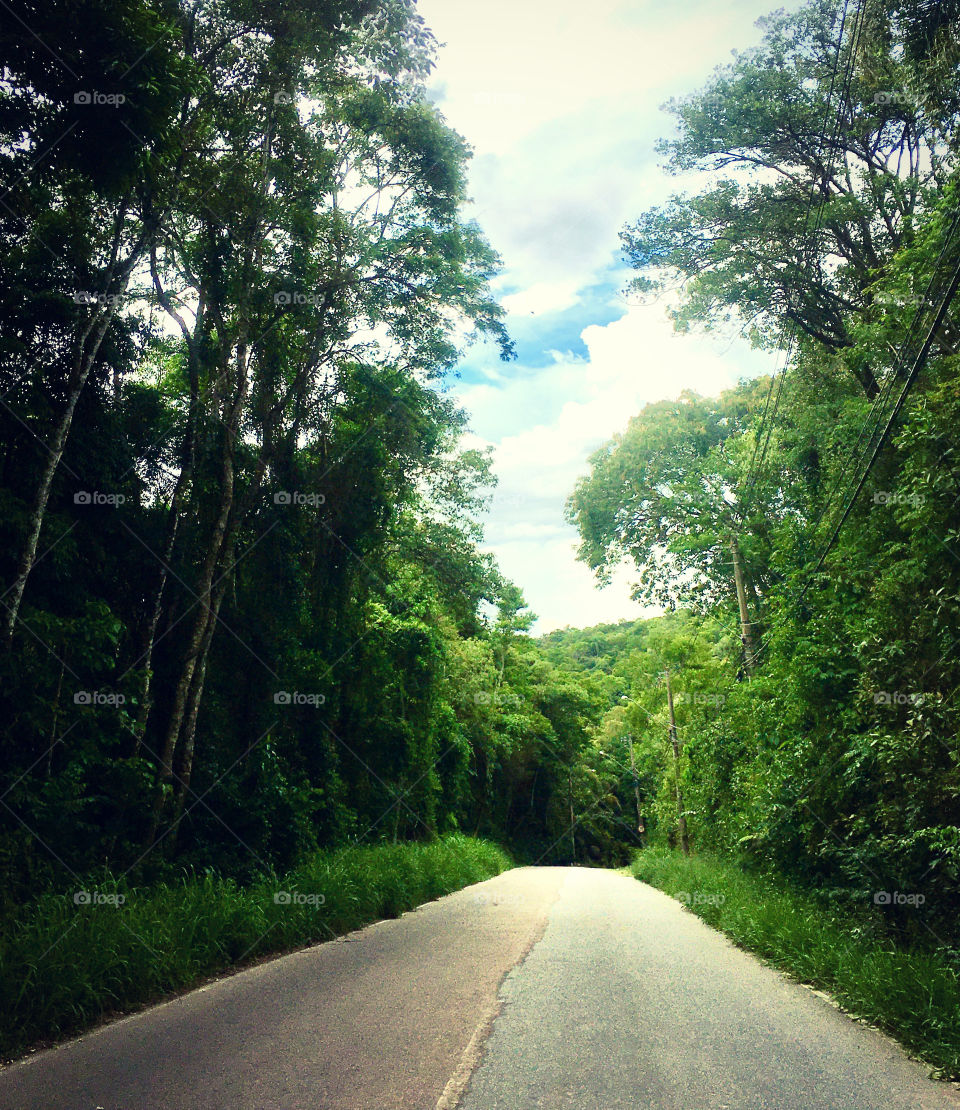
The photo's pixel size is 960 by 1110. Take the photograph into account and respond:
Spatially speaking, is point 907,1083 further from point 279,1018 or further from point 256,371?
Result: point 256,371

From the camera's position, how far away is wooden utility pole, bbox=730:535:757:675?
17.0 metres

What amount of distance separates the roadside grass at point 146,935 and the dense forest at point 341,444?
0.89 meters

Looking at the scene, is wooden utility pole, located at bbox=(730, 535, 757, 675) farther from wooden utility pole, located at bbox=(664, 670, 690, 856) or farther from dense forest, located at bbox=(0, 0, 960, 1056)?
wooden utility pole, located at bbox=(664, 670, 690, 856)

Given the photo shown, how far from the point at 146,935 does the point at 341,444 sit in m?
9.09

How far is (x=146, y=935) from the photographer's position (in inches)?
217

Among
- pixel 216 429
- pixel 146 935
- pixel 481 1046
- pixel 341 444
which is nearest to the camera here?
pixel 481 1046

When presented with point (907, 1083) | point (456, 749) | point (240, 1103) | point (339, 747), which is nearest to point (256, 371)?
point (339, 747)

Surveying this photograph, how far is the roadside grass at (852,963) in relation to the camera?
4195 mm

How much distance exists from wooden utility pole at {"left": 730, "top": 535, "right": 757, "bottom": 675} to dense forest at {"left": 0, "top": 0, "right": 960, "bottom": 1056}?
25 cm

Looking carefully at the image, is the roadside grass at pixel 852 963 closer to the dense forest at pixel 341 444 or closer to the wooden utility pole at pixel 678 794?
the dense forest at pixel 341 444

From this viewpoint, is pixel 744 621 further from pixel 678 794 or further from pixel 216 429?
pixel 216 429

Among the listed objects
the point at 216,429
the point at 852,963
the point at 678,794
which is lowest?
the point at 678,794

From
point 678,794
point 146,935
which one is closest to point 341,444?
point 146,935

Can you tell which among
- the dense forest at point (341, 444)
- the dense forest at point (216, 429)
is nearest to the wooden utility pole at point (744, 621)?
the dense forest at point (341, 444)
